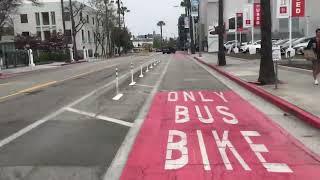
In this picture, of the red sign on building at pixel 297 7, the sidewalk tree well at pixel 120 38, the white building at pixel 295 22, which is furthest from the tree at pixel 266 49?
the sidewalk tree well at pixel 120 38

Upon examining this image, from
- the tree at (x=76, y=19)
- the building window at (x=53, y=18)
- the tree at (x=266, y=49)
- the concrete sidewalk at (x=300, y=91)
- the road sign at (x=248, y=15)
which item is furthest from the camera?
the building window at (x=53, y=18)

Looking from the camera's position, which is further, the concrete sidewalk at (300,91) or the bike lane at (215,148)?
the concrete sidewalk at (300,91)

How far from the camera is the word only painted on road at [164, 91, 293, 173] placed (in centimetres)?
785

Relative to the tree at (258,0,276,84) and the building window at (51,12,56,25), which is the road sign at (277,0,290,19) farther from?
the building window at (51,12,56,25)

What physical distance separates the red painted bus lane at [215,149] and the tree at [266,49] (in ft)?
18.3

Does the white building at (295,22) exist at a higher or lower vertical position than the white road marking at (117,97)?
higher

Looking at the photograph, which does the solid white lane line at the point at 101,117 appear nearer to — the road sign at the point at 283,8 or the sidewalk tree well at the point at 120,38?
the road sign at the point at 283,8

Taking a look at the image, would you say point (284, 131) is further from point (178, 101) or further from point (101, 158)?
point (178, 101)

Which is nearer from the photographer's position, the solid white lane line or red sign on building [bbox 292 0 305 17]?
the solid white lane line

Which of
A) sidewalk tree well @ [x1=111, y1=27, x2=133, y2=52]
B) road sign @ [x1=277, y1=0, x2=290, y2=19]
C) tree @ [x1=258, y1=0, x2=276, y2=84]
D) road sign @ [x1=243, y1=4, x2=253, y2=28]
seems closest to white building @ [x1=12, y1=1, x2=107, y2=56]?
sidewalk tree well @ [x1=111, y1=27, x2=133, y2=52]

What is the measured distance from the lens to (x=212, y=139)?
973 centimetres

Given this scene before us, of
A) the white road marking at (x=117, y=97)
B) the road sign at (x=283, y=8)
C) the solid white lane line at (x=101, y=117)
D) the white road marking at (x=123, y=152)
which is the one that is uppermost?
the road sign at (x=283, y=8)

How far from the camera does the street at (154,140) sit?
7535 mm

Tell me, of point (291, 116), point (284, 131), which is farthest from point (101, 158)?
point (291, 116)
